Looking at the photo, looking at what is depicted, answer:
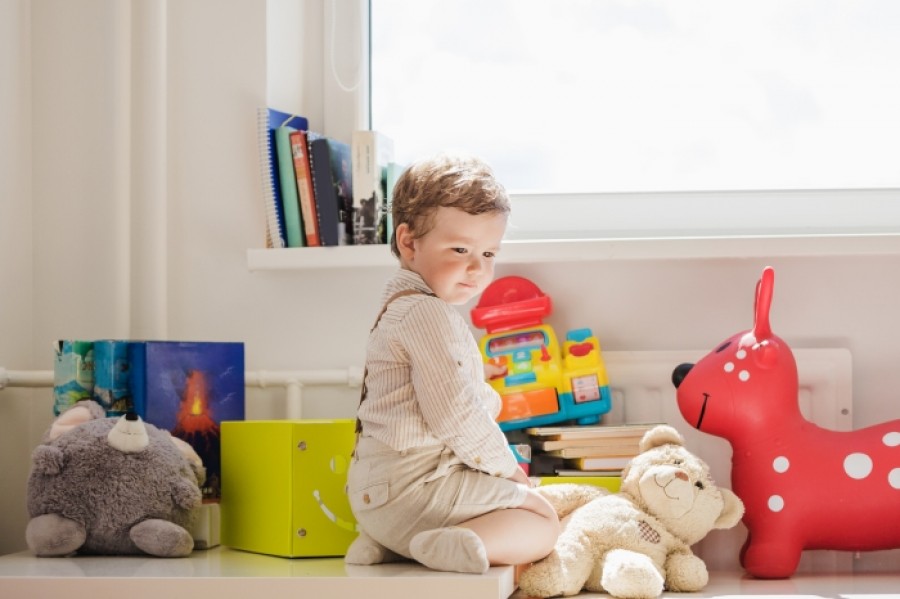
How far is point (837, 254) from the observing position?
1692mm

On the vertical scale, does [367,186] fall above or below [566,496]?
above

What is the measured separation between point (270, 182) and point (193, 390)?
37cm

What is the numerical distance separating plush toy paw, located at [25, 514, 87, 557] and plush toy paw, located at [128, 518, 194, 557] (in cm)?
7

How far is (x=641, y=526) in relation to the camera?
144 centimetres

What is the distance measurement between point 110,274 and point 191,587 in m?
0.78

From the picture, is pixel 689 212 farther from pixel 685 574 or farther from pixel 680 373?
pixel 685 574

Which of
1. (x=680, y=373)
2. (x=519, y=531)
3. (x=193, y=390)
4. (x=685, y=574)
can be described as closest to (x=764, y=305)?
(x=680, y=373)

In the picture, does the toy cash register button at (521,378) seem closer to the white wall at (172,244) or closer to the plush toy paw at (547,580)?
the white wall at (172,244)

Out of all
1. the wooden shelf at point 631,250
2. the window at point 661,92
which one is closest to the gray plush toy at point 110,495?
the wooden shelf at point 631,250

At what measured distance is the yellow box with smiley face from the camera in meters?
1.46

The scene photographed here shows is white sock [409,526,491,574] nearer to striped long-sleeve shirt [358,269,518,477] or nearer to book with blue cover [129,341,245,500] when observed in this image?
striped long-sleeve shirt [358,269,518,477]

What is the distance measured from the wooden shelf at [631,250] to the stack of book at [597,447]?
0.29 meters

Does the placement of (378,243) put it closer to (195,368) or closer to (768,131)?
(195,368)

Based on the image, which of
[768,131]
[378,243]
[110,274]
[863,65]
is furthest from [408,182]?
[863,65]
